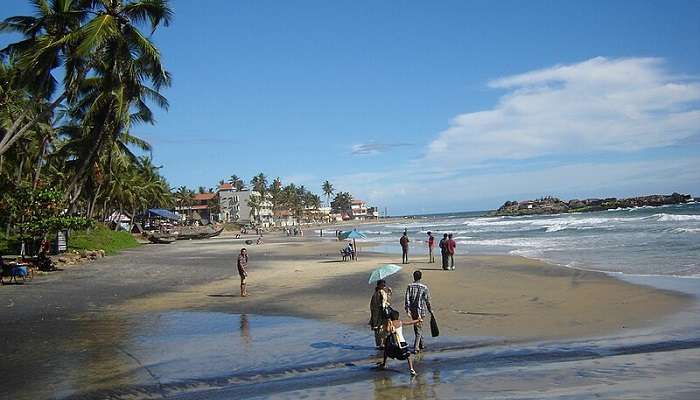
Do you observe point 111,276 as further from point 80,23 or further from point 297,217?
point 297,217

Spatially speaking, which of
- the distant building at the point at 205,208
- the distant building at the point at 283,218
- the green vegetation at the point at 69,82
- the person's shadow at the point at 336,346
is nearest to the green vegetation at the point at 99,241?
the green vegetation at the point at 69,82

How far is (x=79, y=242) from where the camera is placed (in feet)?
118

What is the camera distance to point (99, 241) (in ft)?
127

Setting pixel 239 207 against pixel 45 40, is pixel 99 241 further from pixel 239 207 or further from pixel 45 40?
pixel 239 207

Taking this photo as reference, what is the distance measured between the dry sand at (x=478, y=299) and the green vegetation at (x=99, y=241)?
695 inches

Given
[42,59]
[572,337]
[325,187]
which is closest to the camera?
[572,337]

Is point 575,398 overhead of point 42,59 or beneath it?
beneath

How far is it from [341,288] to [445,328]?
6.96 m

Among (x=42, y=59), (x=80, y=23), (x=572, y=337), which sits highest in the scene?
(x=80, y=23)

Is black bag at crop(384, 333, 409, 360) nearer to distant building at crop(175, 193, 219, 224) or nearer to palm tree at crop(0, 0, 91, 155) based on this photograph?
palm tree at crop(0, 0, 91, 155)

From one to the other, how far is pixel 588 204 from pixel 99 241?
119 m

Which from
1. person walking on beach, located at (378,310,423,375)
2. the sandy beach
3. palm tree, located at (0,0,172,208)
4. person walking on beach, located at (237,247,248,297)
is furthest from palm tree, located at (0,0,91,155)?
person walking on beach, located at (378,310,423,375)

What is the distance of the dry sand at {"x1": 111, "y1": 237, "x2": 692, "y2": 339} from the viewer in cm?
1120

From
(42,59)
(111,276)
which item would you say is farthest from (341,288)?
(42,59)
